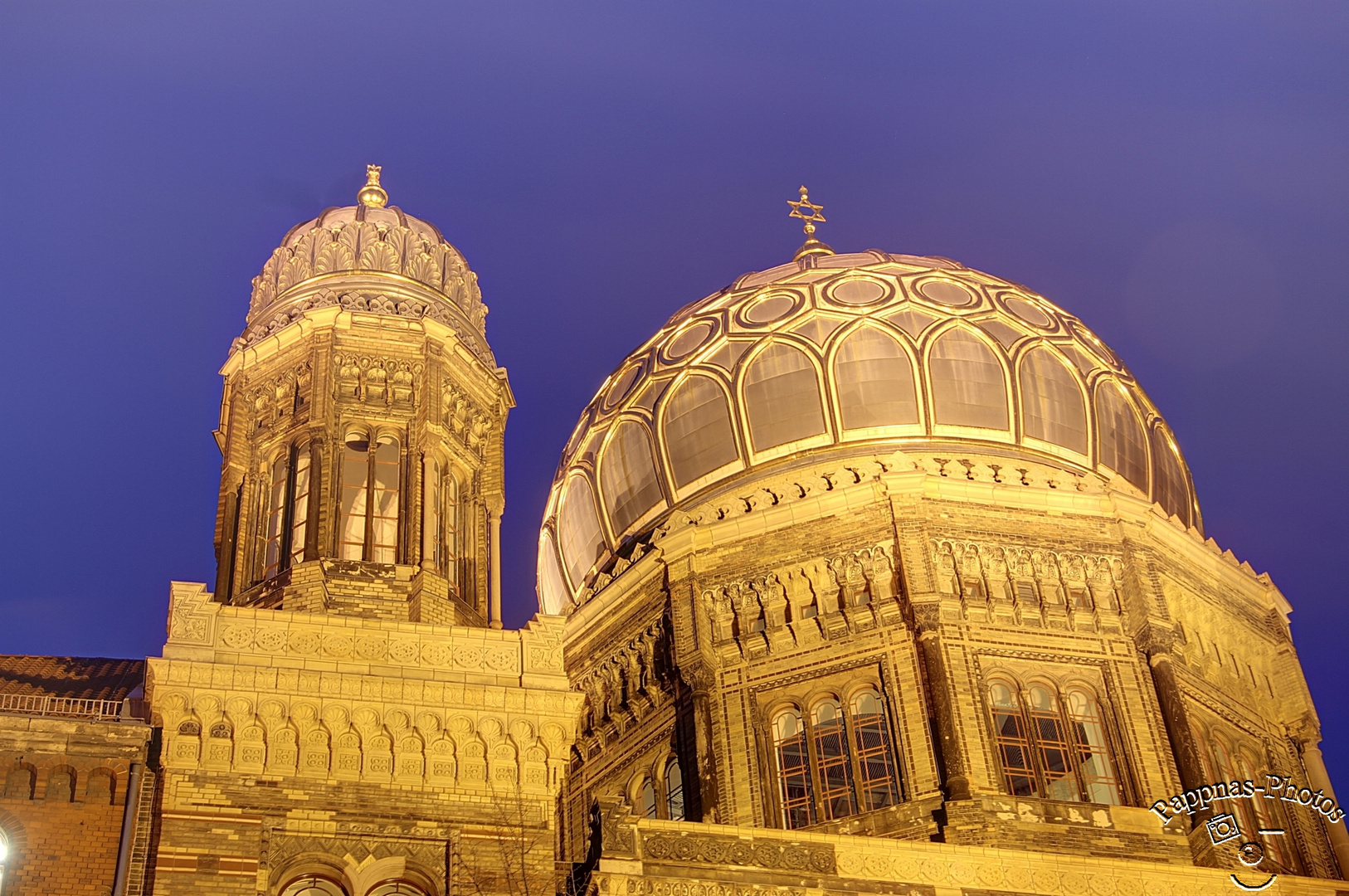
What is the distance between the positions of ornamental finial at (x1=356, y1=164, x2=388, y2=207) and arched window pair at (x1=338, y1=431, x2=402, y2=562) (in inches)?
266

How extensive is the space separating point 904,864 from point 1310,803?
9.64 m

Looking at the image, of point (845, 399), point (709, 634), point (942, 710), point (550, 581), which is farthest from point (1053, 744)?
point (550, 581)

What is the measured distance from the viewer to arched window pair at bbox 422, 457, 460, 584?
30.4 metres

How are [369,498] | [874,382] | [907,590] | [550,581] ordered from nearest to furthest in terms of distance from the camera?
[369,498], [907,590], [874,382], [550,581]

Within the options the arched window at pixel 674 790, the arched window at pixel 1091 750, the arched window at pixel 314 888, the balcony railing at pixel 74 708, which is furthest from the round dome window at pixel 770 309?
the arched window at pixel 314 888

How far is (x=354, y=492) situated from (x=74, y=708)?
5.99 meters

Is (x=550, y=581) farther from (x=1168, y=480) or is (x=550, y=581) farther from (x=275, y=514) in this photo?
(x=1168, y=480)

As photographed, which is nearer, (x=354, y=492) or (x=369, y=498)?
(x=369, y=498)

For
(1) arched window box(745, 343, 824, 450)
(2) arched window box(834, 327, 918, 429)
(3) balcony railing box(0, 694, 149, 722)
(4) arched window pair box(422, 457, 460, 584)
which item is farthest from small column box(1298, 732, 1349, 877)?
(3) balcony railing box(0, 694, 149, 722)

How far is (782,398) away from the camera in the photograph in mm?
37781

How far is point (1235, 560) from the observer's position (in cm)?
3775

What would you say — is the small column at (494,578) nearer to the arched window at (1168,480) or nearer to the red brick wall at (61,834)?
the red brick wall at (61,834)

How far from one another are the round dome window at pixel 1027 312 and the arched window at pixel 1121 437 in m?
1.81

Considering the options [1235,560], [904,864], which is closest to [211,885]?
[904,864]
